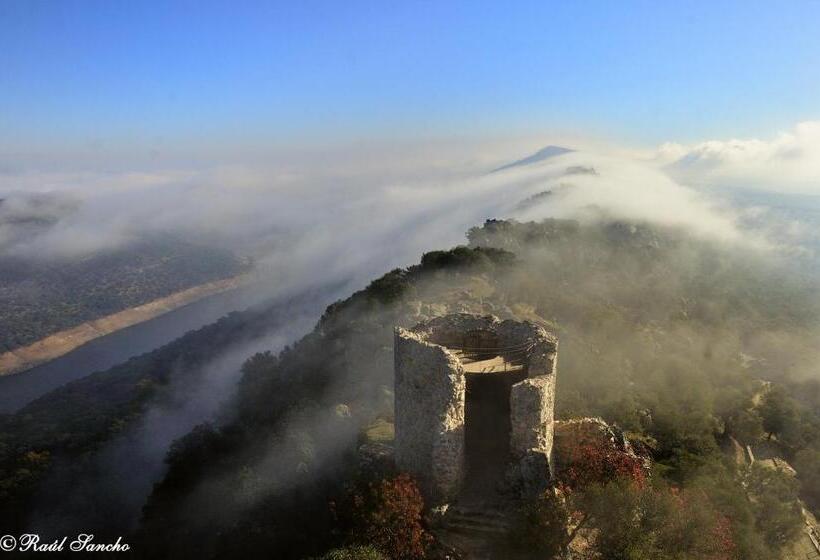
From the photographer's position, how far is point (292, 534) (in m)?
15.7

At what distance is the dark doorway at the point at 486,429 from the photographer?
46.6 feet

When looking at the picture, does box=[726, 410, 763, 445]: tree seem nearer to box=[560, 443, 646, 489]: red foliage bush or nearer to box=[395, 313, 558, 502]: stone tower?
box=[560, 443, 646, 489]: red foliage bush

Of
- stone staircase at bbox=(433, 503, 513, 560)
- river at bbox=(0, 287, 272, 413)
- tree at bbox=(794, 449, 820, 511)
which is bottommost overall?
river at bbox=(0, 287, 272, 413)

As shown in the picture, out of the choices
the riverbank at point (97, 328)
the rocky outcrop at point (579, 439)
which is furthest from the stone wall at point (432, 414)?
the riverbank at point (97, 328)

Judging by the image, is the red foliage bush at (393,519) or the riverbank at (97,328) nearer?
the red foliage bush at (393,519)

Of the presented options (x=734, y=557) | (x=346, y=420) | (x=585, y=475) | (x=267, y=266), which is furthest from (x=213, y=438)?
(x=267, y=266)

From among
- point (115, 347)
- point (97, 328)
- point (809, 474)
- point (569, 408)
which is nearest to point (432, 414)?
point (569, 408)

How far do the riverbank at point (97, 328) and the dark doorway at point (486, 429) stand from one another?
75384 millimetres

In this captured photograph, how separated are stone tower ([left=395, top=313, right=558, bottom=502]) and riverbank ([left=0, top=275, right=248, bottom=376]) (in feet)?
248

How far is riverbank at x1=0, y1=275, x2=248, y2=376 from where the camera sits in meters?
73.8

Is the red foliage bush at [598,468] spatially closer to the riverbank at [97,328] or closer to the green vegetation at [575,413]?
the green vegetation at [575,413]

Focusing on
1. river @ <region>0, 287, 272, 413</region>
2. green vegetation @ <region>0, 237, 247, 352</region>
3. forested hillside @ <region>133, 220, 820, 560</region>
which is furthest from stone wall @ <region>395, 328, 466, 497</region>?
green vegetation @ <region>0, 237, 247, 352</region>

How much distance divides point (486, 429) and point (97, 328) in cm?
8842

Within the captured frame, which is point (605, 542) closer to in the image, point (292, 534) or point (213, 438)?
point (292, 534)
